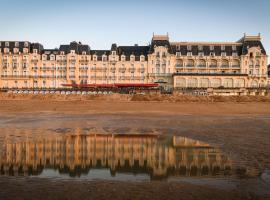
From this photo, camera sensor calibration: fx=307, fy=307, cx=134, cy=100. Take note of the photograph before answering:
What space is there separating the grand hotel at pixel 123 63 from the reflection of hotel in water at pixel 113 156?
257 ft

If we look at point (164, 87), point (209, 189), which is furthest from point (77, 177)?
point (164, 87)

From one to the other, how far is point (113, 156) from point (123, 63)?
84.8 metres

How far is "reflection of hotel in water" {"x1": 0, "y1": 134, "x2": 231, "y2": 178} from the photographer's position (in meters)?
13.9

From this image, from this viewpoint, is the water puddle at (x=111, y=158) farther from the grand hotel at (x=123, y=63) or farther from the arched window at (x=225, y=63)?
the arched window at (x=225, y=63)

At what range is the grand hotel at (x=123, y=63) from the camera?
9994cm

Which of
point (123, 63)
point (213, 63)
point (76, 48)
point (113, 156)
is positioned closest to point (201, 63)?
point (213, 63)

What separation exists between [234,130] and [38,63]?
283 feet

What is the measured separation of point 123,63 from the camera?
100 meters

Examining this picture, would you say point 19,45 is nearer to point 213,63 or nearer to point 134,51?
point 134,51

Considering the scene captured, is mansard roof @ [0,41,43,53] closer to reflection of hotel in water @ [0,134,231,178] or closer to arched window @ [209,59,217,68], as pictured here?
arched window @ [209,59,217,68]

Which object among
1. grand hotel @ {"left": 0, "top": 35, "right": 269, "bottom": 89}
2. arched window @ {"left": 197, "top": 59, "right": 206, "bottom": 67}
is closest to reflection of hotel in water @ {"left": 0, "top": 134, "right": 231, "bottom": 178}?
grand hotel @ {"left": 0, "top": 35, "right": 269, "bottom": 89}

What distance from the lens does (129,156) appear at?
54.9ft

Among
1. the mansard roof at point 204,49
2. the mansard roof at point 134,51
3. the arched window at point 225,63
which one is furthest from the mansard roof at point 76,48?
the arched window at point 225,63

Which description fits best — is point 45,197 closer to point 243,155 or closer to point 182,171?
point 182,171
